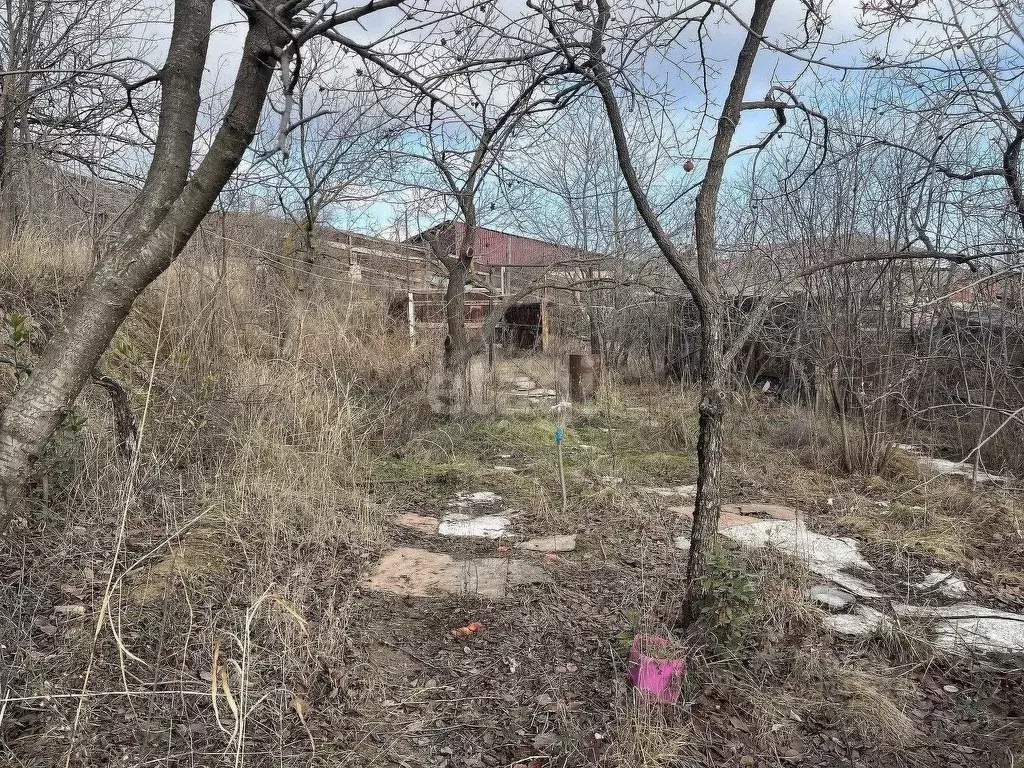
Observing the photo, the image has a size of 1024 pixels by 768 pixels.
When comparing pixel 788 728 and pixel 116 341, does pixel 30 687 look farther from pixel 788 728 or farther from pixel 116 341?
pixel 116 341

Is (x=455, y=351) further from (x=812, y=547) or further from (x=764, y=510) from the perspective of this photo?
(x=812, y=547)

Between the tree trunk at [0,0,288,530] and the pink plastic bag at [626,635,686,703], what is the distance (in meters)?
2.21

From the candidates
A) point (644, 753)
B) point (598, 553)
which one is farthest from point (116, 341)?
point (644, 753)

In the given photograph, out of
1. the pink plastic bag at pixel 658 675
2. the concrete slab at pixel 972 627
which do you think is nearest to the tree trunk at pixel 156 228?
the pink plastic bag at pixel 658 675

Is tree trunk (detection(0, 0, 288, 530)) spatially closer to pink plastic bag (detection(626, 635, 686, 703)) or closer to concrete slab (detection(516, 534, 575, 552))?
pink plastic bag (detection(626, 635, 686, 703))

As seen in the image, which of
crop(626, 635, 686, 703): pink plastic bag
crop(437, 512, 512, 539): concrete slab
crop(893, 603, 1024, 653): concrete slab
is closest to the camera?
crop(626, 635, 686, 703): pink plastic bag

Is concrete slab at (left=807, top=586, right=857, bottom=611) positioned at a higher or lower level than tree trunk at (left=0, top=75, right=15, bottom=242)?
lower

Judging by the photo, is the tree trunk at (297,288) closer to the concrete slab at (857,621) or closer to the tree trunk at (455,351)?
the tree trunk at (455,351)

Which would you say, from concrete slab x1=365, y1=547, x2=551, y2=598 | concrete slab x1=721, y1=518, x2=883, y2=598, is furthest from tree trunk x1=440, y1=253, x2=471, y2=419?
concrete slab x1=721, y1=518, x2=883, y2=598

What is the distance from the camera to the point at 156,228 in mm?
2344

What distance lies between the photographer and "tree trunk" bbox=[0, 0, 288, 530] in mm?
2150

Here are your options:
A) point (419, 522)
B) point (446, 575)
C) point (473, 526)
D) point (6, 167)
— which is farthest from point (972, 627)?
point (6, 167)

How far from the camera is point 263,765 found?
1.97 meters

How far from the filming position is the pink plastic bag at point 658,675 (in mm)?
2287
